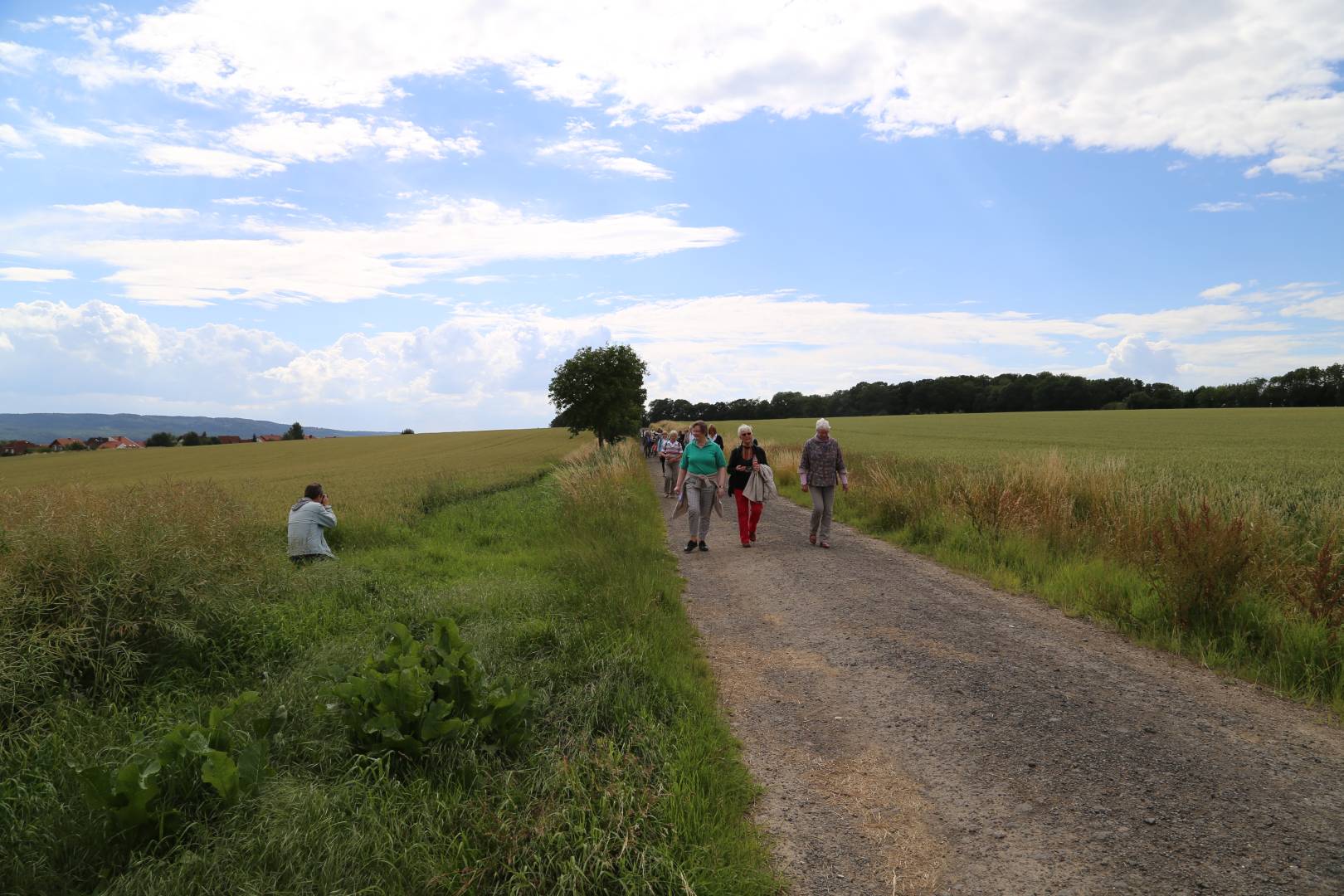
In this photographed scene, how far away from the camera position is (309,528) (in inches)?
376

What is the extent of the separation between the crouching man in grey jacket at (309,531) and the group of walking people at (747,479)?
521cm

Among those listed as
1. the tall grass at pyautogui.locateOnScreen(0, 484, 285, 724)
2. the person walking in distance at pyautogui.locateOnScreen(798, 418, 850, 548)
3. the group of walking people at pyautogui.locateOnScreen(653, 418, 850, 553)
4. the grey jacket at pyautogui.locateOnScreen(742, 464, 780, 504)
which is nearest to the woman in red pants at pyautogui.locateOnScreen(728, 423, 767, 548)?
the group of walking people at pyautogui.locateOnScreen(653, 418, 850, 553)

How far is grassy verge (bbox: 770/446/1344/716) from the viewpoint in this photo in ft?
17.8

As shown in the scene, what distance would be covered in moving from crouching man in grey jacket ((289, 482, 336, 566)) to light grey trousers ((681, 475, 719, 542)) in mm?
5156

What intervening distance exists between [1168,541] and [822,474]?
4792 millimetres

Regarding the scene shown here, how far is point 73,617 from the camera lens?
4562mm

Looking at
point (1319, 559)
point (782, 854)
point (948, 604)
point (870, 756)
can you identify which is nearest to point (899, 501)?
point (948, 604)

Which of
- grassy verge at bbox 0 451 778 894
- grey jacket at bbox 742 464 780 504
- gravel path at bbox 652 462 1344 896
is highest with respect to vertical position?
grey jacket at bbox 742 464 780 504

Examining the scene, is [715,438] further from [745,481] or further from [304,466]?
[304,466]

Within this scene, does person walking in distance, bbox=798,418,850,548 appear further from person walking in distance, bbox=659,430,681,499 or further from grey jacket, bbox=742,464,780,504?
person walking in distance, bbox=659,430,681,499

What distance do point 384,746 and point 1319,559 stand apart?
273 inches

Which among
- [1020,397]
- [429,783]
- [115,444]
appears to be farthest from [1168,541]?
[1020,397]

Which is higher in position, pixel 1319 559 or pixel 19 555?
pixel 19 555

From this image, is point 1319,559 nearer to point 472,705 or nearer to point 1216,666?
point 1216,666
